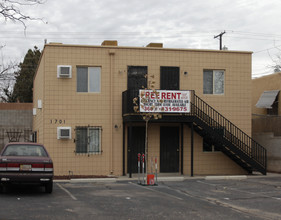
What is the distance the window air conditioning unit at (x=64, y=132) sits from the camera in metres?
20.4

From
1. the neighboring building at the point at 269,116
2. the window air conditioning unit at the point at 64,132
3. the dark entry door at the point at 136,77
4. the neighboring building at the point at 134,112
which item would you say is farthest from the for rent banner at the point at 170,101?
the neighboring building at the point at 269,116

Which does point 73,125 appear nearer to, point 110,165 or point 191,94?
point 110,165

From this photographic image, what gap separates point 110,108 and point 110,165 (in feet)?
8.80

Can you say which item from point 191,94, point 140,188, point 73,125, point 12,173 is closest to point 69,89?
point 73,125

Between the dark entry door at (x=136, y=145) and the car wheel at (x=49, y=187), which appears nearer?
the car wheel at (x=49, y=187)

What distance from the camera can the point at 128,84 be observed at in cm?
2144

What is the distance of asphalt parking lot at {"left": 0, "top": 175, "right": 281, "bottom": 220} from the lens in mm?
10570

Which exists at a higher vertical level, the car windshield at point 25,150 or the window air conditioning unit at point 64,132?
the window air conditioning unit at point 64,132

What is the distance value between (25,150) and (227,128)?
11.6m

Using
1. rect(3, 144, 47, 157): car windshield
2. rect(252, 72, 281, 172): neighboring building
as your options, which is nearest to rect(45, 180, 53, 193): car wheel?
rect(3, 144, 47, 157): car windshield

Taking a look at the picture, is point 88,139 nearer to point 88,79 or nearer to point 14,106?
point 88,79

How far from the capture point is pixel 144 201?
12633 millimetres

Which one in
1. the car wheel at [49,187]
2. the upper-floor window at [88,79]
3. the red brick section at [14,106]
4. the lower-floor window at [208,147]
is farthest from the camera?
→ the red brick section at [14,106]

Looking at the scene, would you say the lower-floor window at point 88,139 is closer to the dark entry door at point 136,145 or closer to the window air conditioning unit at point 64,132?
the window air conditioning unit at point 64,132
